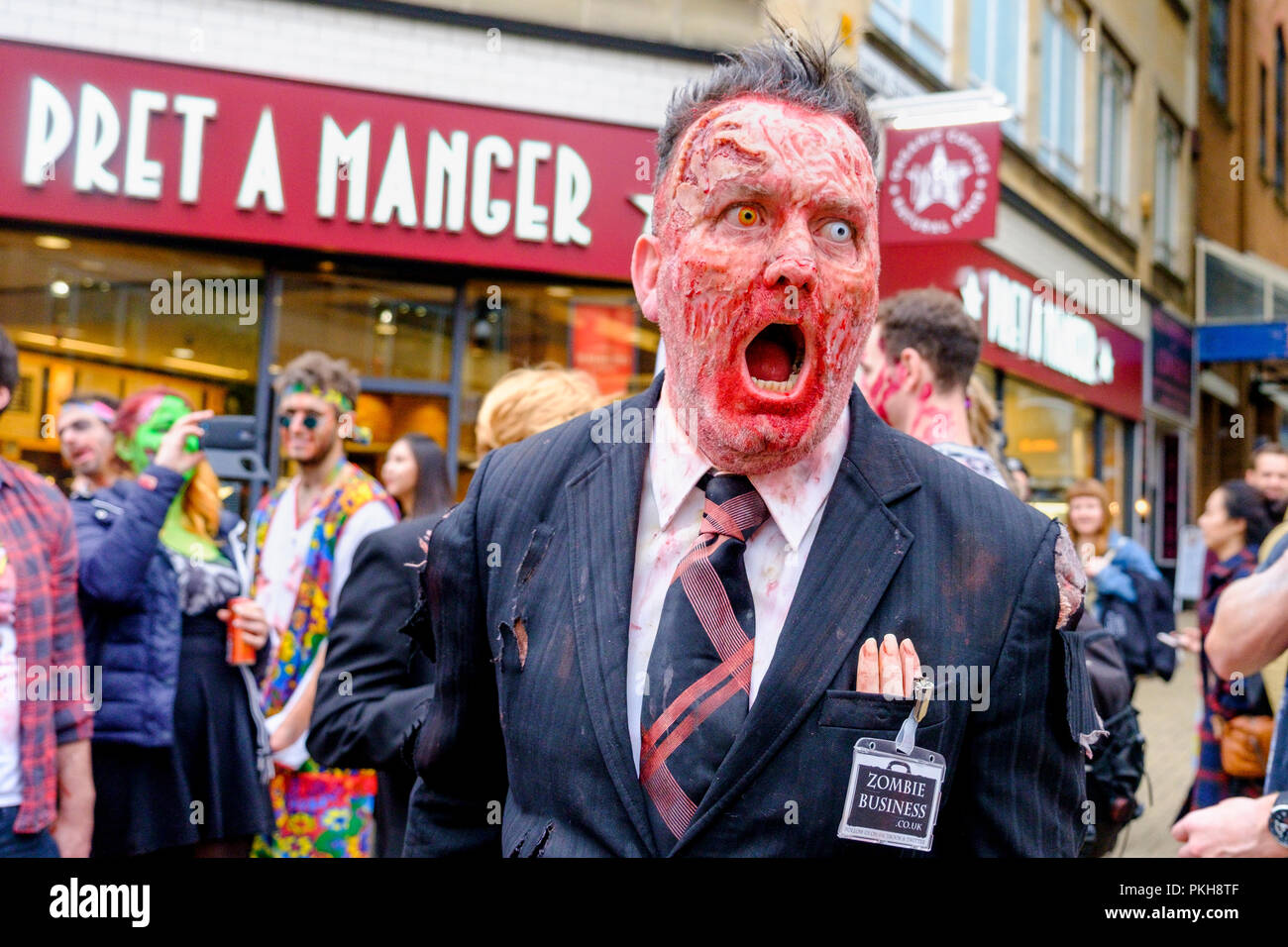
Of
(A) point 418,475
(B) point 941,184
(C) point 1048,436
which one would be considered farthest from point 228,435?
(C) point 1048,436

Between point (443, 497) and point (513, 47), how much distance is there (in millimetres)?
5537

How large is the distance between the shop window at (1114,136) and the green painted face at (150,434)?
504 inches

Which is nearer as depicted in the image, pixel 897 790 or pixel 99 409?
pixel 897 790

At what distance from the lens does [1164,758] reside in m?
7.66

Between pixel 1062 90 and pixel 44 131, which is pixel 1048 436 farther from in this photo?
pixel 44 131

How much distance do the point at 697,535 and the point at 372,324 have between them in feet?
24.6

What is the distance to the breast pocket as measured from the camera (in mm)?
1434

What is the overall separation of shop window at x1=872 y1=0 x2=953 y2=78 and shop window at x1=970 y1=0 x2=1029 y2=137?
1.93ft

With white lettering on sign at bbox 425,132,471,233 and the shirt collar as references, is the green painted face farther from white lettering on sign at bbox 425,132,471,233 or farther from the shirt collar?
white lettering on sign at bbox 425,132,471,233

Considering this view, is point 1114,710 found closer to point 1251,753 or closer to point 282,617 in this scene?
point 1251,753

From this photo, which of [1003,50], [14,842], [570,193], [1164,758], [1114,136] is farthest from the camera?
[1114,136]

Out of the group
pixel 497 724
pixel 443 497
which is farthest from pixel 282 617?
pixel 497 724

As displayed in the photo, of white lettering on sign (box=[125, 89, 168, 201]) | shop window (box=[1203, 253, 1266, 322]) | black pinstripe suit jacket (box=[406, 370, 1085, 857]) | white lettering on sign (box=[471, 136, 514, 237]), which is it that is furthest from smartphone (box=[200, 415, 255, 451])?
shop window (box=[1203, 253, 1266, 322])

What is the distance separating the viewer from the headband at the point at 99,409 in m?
4.11
